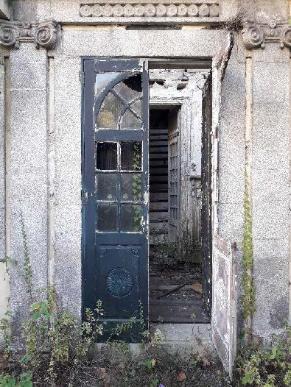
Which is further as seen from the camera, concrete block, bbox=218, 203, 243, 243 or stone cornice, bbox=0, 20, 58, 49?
concrete block, bbox=218, 203, 243, 243

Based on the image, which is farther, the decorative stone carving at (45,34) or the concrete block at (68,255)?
the concrete block at (68,255)

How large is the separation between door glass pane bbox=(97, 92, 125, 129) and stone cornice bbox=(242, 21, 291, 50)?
60.4 inches

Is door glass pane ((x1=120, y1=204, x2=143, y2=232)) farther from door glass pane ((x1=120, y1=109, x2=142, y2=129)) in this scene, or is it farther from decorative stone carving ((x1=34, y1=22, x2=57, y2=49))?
decorative stone carving ((x1=34, y1=22, x2=57, y2=49))

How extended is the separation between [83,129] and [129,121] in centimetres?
52

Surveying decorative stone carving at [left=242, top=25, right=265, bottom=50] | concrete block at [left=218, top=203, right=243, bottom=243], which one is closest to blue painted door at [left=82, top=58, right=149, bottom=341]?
concrete block at [left=218, top=203, right=243, bottom=243]

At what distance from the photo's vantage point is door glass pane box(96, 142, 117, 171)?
A: 462cm

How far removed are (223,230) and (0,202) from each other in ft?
8.11

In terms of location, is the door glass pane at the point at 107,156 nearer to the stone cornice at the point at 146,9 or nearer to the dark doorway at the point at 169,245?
the stone cornice at the point at 146,9

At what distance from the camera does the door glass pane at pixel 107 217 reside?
4.62 meters

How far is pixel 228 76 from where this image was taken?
179 inches

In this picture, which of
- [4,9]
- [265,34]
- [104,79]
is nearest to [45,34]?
[4,9]

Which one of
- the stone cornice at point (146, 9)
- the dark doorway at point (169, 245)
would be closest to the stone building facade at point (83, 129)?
the stone cornice at point (146, 9)

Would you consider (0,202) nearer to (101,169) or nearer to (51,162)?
(51,162)

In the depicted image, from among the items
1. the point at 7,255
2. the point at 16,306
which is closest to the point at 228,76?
the point at 7,255
